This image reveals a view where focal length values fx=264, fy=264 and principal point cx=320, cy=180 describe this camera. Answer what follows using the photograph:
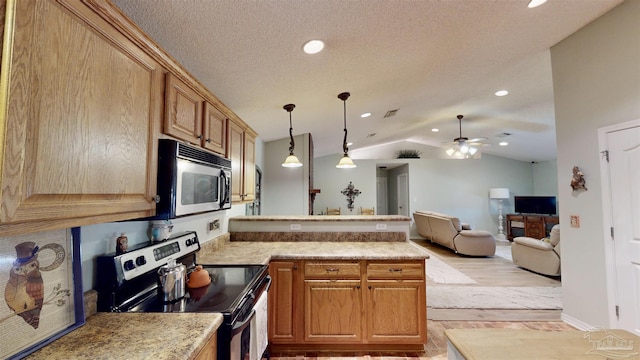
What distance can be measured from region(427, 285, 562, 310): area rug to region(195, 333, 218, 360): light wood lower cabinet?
3.00 m

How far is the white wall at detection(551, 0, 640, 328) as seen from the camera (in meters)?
2.33

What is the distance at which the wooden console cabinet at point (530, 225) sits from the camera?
7097mm

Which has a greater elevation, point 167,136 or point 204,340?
point 167,136

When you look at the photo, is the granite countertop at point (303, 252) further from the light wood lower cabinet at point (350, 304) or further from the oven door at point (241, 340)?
the oven door at point (241, 340)

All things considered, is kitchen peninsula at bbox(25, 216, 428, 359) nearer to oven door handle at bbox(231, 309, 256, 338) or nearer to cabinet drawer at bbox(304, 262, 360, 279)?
cabinet drawer at bbox(304, 262, 360, 279)

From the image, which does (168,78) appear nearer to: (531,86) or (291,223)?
(291,223)

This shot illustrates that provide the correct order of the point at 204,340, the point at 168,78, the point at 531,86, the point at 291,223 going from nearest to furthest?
1. the point at 204,340
2. the point at 168,78
3. the point at 291,223
4. the point at 531,86

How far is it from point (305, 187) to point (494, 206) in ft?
21.7

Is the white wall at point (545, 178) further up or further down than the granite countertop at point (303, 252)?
further up

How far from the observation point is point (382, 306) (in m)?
2.28

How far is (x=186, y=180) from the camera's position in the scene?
4.67 ft

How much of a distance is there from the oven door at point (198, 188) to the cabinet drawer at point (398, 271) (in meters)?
1.41

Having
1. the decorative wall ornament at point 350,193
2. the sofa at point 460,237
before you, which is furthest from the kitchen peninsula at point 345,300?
the decorative wall ornament at point 350,193

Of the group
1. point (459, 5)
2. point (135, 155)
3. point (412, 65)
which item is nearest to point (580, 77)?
point (412, 65)
